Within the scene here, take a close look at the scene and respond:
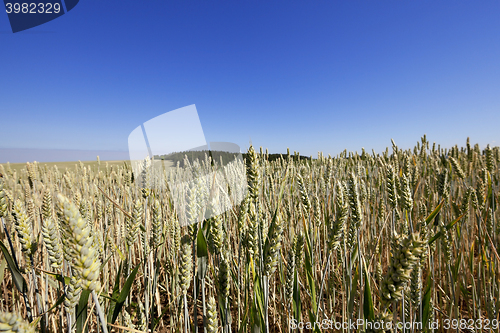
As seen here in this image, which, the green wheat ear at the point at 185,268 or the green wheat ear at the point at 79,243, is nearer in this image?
the green wheat ear at the point at 79,243

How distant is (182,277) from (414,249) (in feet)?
2.35

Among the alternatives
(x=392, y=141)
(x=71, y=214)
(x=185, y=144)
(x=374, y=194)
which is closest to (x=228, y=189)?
(x=185, y=144)

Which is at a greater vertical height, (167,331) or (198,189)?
(198,189)

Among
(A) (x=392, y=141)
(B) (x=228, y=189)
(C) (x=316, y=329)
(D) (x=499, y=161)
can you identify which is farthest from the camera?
(D) (x=499, y=161)

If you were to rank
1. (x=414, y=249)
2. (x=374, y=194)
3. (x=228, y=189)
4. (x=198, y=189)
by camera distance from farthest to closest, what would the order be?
(x=374, y=194) < (x=228, y=189) < (x=198, y=189) < (x=414, y=249)

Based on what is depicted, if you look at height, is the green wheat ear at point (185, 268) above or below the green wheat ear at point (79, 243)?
below

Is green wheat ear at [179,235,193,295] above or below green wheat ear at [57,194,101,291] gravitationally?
below

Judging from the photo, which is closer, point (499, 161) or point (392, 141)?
point (392, 141)

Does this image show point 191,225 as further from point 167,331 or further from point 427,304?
point 167,331

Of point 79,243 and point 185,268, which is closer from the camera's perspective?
point 79,243

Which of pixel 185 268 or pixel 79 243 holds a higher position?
pixel 79 243

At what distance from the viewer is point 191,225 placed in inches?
30.4

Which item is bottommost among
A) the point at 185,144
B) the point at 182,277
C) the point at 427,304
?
the point at 427,304

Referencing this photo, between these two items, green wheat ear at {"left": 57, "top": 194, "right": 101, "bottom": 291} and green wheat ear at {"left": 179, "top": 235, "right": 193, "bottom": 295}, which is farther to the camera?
green wheat ear at {"left": 179, "top": 235, "right": 193, "bottom": 295}
